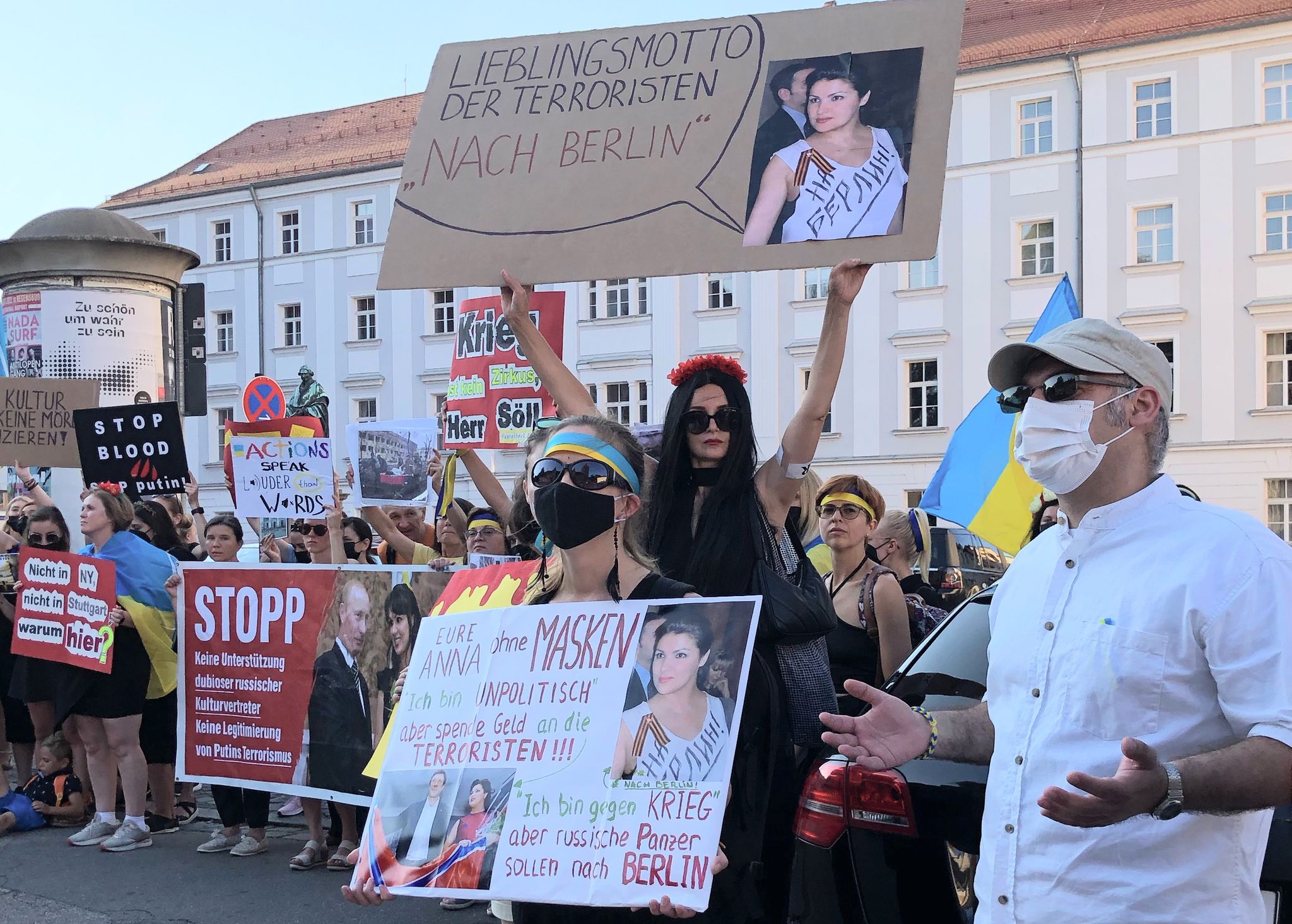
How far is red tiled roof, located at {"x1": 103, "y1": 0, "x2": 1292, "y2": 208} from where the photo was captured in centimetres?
3225

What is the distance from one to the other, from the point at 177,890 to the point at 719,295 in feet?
100.0

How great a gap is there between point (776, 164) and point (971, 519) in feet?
16.6

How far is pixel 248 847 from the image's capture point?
7152mm

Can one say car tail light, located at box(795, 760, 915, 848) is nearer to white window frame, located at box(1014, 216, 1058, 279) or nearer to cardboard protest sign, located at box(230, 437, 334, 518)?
cardboard protest sign, located at box(230, 437, 334, 518)

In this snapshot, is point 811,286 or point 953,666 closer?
point 953,666

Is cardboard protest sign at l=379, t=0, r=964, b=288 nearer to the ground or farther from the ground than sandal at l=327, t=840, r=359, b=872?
farther from the ground

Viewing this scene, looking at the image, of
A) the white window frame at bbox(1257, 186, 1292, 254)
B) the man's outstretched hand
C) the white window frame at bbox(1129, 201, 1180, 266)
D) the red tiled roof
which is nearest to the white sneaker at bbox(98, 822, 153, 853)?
the man's outstretched hand

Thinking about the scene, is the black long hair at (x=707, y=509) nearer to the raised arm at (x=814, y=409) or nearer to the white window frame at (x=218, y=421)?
the raised arm at (x=814, y=409)

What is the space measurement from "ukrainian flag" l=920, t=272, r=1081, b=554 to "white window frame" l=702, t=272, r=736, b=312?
2713 centimetres

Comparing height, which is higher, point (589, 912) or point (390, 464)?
point (390, 464)

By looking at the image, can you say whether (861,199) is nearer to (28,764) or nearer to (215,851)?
(215,851)

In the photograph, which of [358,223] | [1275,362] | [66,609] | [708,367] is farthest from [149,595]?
[358,223]

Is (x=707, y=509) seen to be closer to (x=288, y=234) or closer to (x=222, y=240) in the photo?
(x=288, y=234)

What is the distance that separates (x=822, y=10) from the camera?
152 inches
